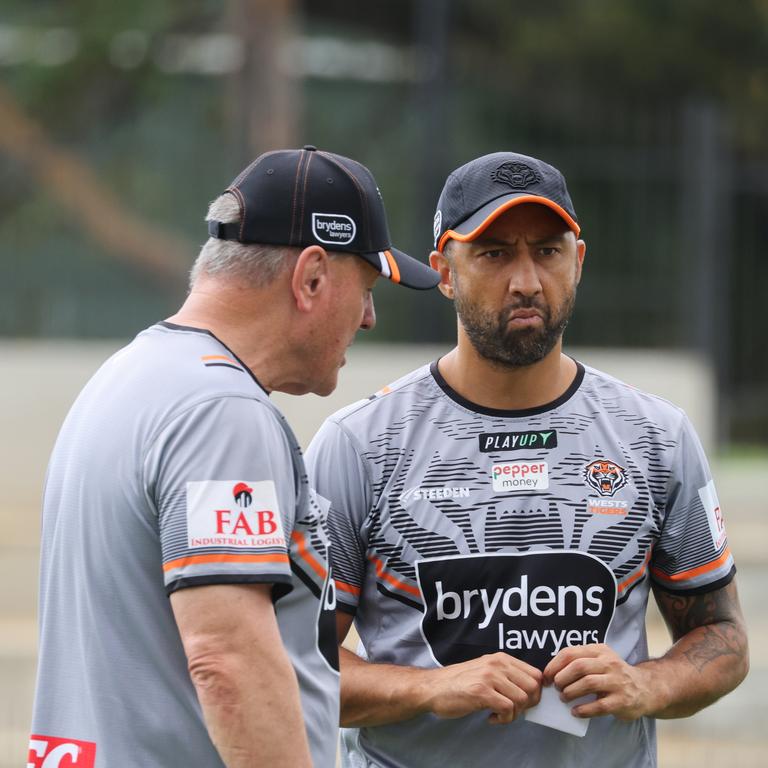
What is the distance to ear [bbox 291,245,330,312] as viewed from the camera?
2375 millimetres

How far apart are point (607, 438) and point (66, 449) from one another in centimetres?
116

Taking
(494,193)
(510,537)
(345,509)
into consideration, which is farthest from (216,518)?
(494,193)

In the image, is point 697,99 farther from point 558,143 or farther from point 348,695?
point 348,695

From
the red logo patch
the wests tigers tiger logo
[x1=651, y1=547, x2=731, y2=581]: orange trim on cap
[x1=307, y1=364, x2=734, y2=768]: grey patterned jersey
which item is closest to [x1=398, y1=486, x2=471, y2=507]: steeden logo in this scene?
[x1=307, y1=364, x2=734, y2=768]: grey patterned jersey

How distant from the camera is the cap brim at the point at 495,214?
2900 millimetres

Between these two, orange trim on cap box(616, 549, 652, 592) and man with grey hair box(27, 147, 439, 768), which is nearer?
man with grey hair box(27, 147, 439, 768)

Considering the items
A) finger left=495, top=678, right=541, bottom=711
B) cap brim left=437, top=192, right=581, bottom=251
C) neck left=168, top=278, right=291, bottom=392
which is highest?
cap brim left=437, top=192, right=581, bottom=251

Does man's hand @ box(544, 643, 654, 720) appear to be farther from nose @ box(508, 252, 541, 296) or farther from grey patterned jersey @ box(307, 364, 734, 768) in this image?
nose @ box(508, 252, 541, 296)

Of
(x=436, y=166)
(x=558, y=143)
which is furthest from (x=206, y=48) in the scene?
(x=436, y=166)

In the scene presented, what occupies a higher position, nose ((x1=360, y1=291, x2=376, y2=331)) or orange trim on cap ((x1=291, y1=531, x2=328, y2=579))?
nose ((x1=360, y1=291, x2=376, y2=331))

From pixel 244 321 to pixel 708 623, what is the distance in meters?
1.26

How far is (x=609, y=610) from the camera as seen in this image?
2.85 meters

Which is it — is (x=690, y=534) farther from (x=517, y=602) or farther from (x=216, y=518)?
(x=216, y=518)

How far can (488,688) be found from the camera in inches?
106
